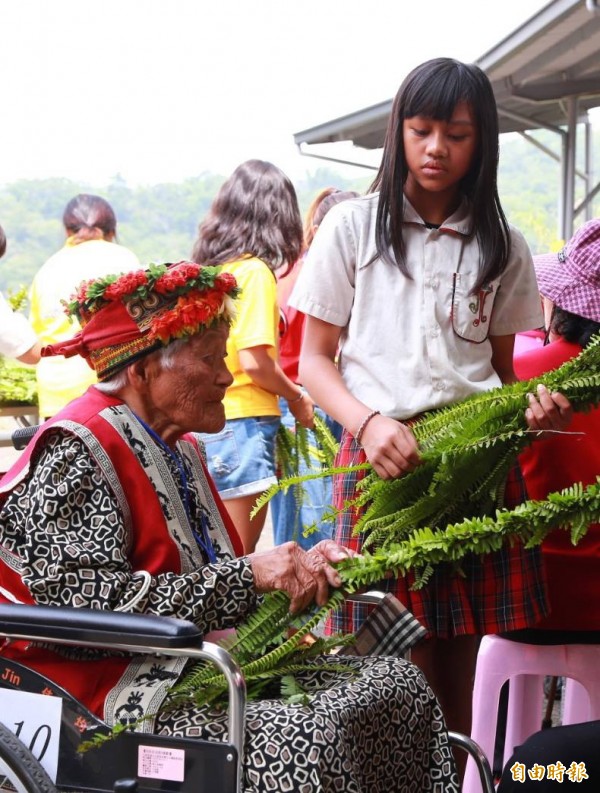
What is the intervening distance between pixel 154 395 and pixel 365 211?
0.72 meters

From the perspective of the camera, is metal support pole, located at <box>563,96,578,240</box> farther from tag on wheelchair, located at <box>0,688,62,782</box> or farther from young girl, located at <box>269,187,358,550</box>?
tag on wheelchair, located at <box>0,688,62,782</box>

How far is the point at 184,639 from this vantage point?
6.27 feet

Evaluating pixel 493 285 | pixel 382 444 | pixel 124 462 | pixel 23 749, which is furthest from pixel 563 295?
pixel 23 749

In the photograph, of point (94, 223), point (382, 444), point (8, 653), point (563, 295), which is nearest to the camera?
point (8, 653)

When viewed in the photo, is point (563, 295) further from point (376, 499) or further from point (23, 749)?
point (23, 749)

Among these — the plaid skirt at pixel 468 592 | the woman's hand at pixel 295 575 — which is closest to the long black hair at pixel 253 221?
the plaid skirt at pixel 468 592

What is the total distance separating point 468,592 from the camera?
265 centimetres

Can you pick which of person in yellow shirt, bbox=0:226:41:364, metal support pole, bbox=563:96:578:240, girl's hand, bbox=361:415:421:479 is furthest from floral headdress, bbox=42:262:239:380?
metal support pole, bbox=563:96:578:240

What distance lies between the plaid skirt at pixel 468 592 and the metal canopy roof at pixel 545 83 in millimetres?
2822

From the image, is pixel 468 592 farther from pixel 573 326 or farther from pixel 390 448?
pixel 573 326

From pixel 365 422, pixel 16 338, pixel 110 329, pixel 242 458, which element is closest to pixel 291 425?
pixel 242 458

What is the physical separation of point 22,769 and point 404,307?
1.34m

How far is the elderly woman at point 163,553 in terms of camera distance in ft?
6.75

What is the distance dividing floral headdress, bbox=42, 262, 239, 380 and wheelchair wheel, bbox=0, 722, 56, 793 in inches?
32.5
